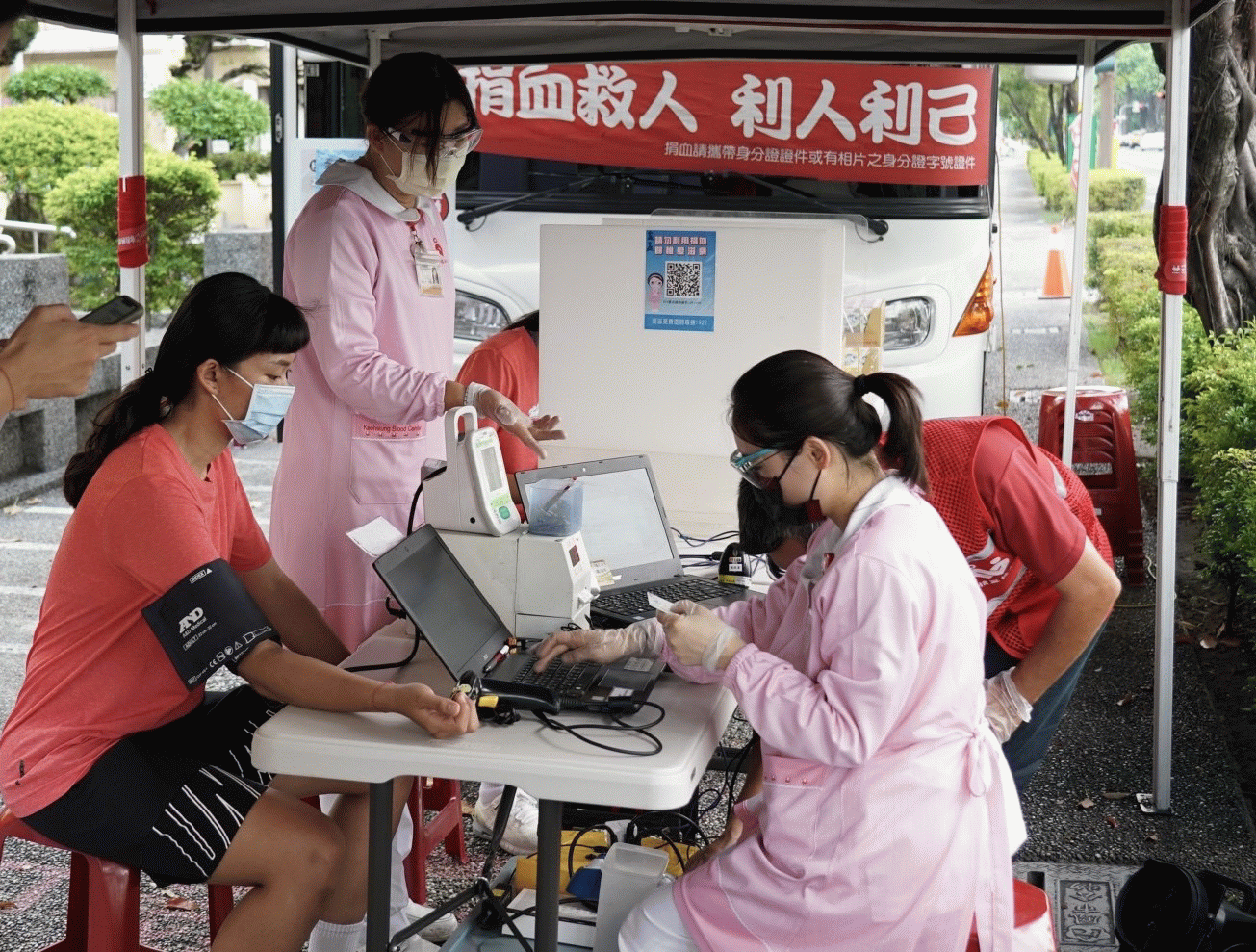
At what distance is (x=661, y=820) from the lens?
10.1ft

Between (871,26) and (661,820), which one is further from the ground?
(871,26)

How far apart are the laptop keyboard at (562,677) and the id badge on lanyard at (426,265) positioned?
109 centimetres

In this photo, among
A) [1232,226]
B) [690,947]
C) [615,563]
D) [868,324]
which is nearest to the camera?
[690,947]

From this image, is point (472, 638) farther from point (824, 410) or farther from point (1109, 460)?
point (1109, 460)

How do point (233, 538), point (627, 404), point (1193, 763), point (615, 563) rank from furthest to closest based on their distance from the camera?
point (1193, 763) → point (627, 404) → point (615, 563) → point (233, 538)

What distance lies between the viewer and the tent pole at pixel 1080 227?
4641 millimetres

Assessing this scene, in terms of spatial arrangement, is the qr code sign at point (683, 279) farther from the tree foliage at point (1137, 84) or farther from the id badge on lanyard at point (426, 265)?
the tree foliage at point (1137, 84)

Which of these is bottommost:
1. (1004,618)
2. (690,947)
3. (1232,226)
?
(690,947)

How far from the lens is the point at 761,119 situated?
580 centimetres

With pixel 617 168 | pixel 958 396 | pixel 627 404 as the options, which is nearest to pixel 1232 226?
pixel 958 396

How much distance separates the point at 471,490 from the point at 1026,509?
0.98m

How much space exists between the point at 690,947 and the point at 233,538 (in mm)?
1116

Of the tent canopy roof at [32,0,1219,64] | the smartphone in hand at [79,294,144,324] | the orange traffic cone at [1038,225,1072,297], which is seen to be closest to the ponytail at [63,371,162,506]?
the smartphone in hand at [79,294,144,324]

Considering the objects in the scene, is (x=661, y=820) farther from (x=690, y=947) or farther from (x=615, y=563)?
(x=690, y=947)
